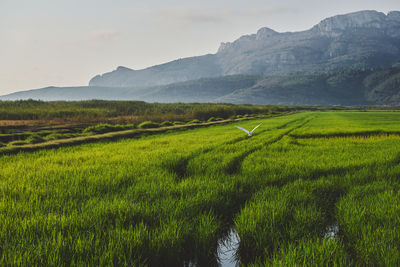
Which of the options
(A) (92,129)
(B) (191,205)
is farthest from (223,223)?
(A) (92,129)

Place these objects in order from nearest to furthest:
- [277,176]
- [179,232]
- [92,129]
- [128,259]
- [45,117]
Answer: [128,259] < [179,232] < [277,176] < [92,129] < [45,117]

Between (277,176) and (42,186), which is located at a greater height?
(42,186)

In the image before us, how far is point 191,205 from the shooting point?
144 inches

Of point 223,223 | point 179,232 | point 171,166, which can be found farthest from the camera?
point 171,166

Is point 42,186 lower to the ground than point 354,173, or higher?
higher

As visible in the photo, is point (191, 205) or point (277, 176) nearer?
point (191, 205)

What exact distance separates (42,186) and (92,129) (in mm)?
15524

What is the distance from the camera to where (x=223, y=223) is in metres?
3.64

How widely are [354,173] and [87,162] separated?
7109mm

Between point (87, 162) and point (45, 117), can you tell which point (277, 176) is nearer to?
point (87, 162)

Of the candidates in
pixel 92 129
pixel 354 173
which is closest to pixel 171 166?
pixel 354 173

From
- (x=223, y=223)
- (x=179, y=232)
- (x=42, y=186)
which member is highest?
(x=42, y=186)

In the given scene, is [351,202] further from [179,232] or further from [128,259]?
[128,259]

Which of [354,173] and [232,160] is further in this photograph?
[232,160]
